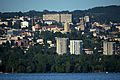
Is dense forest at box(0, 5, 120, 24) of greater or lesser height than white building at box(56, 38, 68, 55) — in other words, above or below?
above

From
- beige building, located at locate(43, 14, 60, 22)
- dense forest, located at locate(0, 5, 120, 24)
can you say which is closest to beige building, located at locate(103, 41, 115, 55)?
dense forest, located at locate(0, 5, 120, 24)

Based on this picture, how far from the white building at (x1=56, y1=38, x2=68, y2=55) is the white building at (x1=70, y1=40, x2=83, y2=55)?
3.15ft

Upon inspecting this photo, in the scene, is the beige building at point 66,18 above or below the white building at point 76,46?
above

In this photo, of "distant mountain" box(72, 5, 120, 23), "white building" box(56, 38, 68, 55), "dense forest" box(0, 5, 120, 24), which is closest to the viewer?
"white building" box(56, 38, 68, 55)

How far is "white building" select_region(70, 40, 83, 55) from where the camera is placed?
9479cm

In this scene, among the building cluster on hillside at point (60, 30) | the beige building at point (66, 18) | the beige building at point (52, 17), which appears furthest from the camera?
the beige building at point (52, 17)

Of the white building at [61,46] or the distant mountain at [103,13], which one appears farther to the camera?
the distant mountain at [103,13]

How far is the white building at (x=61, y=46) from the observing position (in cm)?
9375

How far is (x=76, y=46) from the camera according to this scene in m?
98.2

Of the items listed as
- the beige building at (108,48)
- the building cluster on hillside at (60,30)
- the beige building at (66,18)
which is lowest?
the beige building at (108,48)

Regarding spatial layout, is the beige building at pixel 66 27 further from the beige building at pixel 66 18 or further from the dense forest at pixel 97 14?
the dense forest at pixel 97 14

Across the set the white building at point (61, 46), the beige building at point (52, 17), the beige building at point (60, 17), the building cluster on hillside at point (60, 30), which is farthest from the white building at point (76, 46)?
the beige building at point (52, 17)

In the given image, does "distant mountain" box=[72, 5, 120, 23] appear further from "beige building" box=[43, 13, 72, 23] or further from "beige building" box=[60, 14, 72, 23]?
"beige building" box=[43, 13, 72, 23]

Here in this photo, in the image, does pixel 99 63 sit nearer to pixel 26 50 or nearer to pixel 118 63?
pixel 118 63
